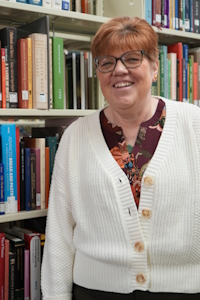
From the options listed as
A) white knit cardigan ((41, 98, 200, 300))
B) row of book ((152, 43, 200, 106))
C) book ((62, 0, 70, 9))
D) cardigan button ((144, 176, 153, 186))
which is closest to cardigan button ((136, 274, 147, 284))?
white knit cardigan ((41, 98, 200, 300))

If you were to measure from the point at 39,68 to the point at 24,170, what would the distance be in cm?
41

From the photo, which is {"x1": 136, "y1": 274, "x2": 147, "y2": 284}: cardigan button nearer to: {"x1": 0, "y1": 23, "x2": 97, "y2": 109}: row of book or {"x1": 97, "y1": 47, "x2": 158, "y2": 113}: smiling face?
{"x1": 97, "y1": 47, "x2": 158, "y2": 113}: smiling face

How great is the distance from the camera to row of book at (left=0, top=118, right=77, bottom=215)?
1573 mm

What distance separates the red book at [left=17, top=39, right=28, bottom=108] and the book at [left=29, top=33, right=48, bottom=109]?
33 mm

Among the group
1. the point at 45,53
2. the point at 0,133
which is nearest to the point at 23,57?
the point at 45,53

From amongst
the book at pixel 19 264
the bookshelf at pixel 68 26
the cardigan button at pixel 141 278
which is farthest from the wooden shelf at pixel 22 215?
the cardigan button at pixel 141 278

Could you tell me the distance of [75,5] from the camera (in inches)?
75.1

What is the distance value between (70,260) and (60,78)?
729 millimetres

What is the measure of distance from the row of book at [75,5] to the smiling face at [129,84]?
47 cm

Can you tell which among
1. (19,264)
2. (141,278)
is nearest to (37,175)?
(19,264)

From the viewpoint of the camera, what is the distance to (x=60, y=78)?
5.63ft

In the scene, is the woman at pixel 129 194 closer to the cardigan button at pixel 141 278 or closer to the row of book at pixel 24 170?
the cardigan button at pixel 141 278

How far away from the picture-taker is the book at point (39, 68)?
1621 mm

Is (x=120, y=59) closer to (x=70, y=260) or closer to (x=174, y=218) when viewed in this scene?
(x=174, y=218)
